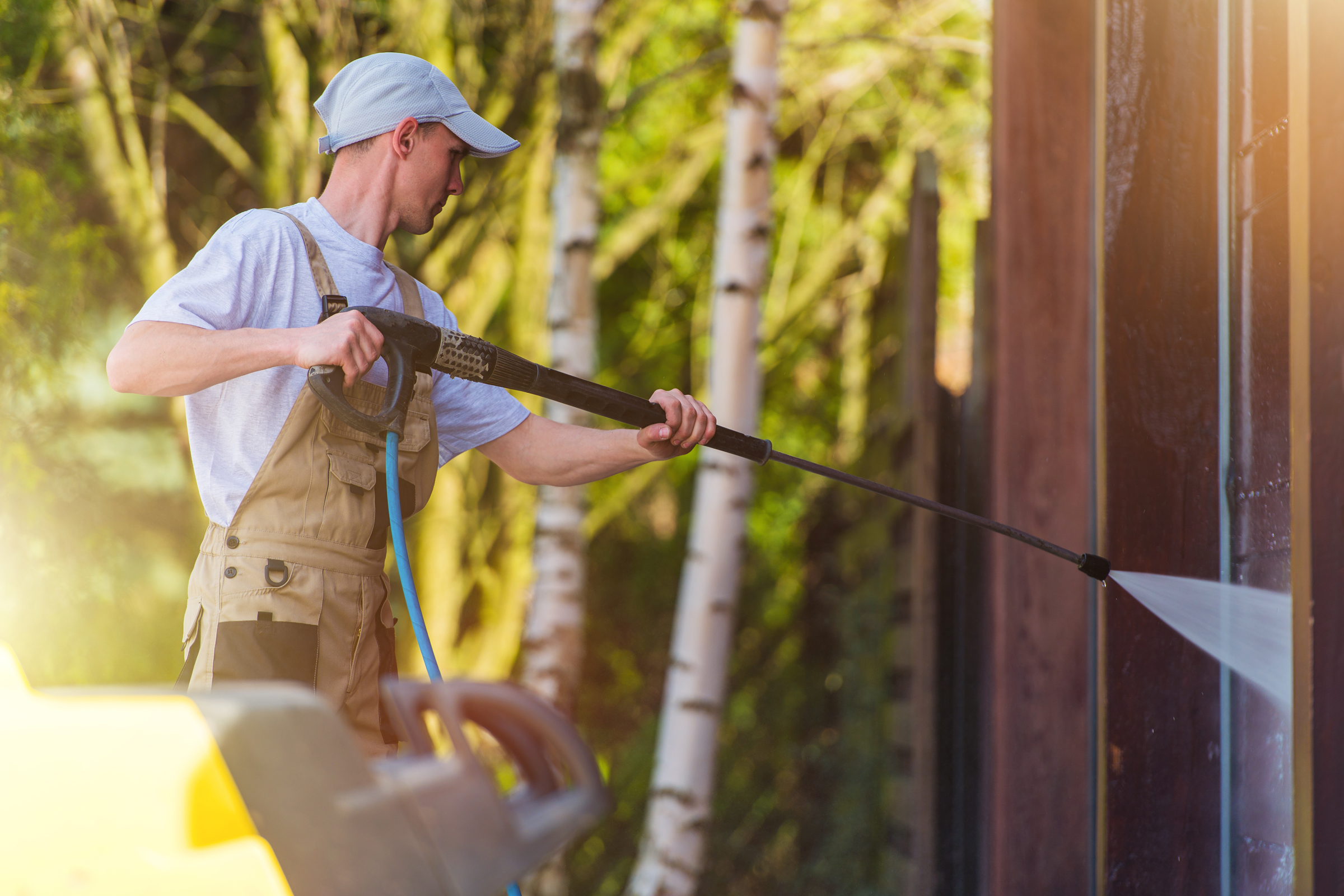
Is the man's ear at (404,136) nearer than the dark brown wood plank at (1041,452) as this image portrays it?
Yes

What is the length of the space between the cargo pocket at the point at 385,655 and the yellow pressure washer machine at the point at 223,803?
3.09ft

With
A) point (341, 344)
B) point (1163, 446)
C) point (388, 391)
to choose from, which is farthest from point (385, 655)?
point (1163, 446)

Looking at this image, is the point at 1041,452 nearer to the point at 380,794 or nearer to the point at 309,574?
the point at 309,574

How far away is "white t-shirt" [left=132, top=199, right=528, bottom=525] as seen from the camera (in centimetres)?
169

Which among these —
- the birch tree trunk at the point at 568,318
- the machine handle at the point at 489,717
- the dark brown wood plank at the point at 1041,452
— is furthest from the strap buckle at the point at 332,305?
the birch tree trunk at the point at 568,318

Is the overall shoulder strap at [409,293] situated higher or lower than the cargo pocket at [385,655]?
higher

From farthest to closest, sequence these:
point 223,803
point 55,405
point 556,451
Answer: point 55,405 → point 556,451 → point 223,803

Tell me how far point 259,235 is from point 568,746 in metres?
1.17

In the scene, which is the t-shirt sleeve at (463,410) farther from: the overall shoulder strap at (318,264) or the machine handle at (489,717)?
the machine handle at (489,717)

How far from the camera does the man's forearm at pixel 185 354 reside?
1.60 m

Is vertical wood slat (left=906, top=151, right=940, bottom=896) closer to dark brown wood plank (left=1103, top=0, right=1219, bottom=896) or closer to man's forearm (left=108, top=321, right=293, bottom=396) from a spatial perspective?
dark brown wood plank (left=1103, top=0, right=1219, bottom=896)

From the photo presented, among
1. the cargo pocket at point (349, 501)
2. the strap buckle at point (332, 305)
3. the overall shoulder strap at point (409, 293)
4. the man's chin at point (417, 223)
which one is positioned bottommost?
the cargo pocket at point (349, 501)

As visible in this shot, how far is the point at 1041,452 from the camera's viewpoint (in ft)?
9.92

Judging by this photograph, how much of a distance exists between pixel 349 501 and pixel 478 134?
27.0 inches
